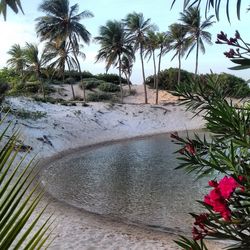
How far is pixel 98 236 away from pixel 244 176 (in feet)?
24.6

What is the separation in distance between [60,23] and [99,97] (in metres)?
9.40

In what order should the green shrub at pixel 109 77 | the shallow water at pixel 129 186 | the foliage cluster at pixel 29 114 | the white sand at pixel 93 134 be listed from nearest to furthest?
the white sand at pixel 93 134 → the shallow water at pixel 129 186 → the foliage cluster at pixel 29 114 → the green shrub at pixel 109 77

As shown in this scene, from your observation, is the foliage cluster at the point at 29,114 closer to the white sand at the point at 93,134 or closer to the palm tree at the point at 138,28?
the white sand at the point at 93,134

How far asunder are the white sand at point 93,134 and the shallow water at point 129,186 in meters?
0.82

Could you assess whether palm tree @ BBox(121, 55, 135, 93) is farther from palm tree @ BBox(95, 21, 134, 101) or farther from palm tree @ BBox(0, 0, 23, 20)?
palm tree @ BBox(0, 0, 23, 20)

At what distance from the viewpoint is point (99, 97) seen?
4722 centimetres

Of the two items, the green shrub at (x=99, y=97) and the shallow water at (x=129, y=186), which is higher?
the green shrub at (x=99, y=97)

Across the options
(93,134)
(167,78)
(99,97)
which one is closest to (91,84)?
(99,97)

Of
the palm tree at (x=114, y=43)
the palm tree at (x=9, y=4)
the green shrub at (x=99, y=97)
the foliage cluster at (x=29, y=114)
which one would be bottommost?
the foliage cluster at (x=29, y=114)

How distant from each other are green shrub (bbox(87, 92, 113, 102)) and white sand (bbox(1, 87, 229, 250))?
405 centimetres

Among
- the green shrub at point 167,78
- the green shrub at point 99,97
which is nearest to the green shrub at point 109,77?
the green shrub at point 167,78

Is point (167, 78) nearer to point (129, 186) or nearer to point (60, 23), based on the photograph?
point (60, 23)

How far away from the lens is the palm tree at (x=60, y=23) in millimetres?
43000

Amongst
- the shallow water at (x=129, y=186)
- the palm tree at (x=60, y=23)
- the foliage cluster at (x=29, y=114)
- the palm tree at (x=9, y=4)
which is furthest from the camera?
the palm tree at (x=60, y=23)
